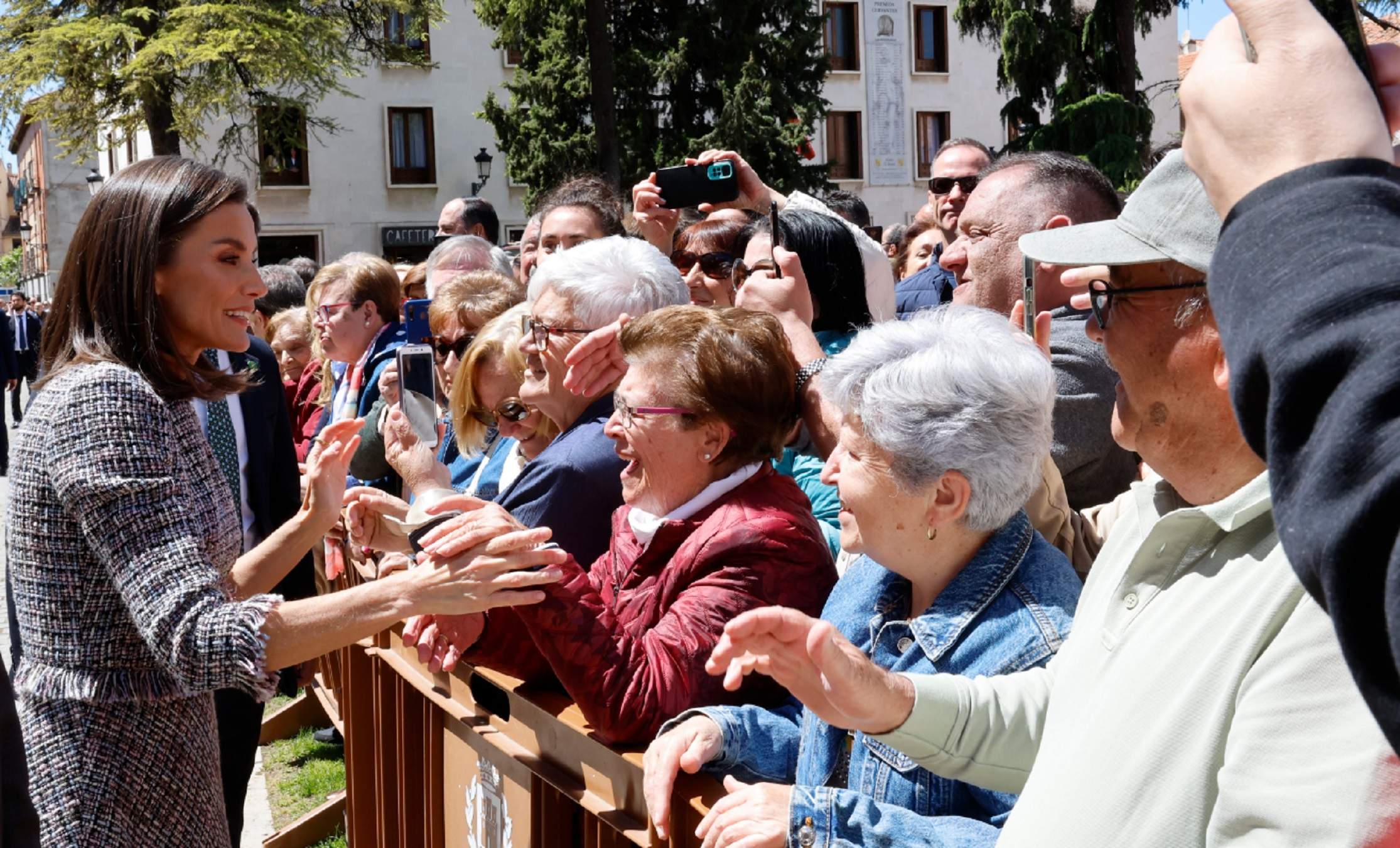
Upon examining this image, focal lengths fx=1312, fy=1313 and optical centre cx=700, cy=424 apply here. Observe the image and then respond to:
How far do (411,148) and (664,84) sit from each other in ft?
27.6

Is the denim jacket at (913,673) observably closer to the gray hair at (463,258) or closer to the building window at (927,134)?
the gray hair at (463,258)

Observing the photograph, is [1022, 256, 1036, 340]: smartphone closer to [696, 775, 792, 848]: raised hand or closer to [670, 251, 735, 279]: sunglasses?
[696, 775, 792, 848]: raised hand

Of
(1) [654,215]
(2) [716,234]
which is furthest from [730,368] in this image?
(1) [654,215]

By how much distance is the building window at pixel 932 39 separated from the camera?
35969mm

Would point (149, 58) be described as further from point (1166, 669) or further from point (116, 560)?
point (1166, 669)

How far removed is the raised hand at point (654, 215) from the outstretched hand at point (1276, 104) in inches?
151

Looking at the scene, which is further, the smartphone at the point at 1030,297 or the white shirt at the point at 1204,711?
the smartphone at the point at 1030,297

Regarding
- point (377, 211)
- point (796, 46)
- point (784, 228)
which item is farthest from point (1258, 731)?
point (377, 211)

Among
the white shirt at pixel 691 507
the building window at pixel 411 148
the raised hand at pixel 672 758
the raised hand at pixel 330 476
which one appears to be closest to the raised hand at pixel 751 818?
the raised hand at pixel 672 758

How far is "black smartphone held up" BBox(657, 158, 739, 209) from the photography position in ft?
14.7

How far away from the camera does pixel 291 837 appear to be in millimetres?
4836

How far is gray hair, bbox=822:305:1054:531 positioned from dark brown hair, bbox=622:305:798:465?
59cm

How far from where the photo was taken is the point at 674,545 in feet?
9.04

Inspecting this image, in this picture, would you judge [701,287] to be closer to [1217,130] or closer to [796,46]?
[1217,130]
